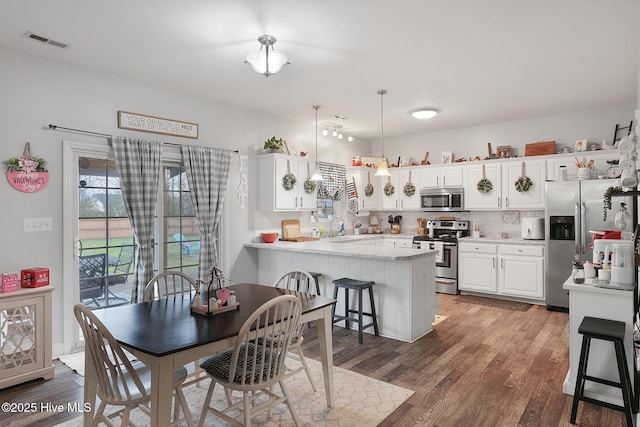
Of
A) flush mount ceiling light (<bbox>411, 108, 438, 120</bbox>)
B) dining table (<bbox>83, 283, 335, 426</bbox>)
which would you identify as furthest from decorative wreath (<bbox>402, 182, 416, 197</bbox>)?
dining table (<bbox>83, 283, 335, 426</bbox>)

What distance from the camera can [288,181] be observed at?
5.60 m

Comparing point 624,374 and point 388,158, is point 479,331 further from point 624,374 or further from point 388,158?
point 388,158

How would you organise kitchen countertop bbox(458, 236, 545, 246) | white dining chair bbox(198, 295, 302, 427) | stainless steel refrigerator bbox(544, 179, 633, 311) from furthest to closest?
kitchen countertop bbox(458, 236, 545, 246) < stainless steel refrigerator bbox(544, 179, 633, 311) < white dining chair bbox(198, 295, 302, 427)

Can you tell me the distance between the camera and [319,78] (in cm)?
421

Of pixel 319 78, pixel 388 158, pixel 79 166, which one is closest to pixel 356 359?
pixel 319 78

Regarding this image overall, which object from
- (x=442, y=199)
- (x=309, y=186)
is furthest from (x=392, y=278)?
(x=442, y=199)

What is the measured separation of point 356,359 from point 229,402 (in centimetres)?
133

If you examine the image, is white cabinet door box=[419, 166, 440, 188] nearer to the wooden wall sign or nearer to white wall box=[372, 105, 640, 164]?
white wall box=[372, 105, 640, 164]

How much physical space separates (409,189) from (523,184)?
186cm

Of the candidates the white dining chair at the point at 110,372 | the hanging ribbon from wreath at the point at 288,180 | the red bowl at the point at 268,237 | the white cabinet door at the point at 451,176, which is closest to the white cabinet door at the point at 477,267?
the white cabinet door at the point at 451,176

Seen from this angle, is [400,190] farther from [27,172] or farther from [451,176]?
[27,172]

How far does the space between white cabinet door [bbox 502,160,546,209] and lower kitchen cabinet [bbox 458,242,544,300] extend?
2.27 feet

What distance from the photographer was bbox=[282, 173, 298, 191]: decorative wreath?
18.3ft

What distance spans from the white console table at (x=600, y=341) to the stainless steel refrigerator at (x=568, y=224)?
227cm
